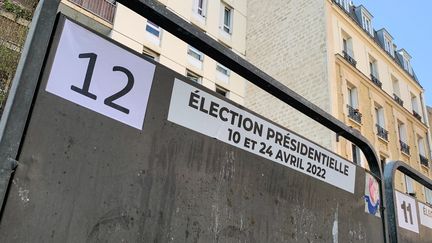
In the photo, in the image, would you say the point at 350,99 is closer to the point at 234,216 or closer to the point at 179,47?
the point at 179,47

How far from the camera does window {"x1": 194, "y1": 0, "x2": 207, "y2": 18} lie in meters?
19.4

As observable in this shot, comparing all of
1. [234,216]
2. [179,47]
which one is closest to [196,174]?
[234,216]

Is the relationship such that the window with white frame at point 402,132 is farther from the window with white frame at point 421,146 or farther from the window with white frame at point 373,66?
the window with white frame at point 373,66

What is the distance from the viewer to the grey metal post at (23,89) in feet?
3.17

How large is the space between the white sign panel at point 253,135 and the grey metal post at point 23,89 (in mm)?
479

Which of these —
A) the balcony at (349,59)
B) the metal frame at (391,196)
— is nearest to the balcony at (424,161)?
the balcony at (349,59)

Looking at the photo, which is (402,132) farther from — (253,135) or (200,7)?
(253,135)

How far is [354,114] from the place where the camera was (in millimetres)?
18188

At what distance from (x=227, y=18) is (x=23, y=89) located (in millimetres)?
21448

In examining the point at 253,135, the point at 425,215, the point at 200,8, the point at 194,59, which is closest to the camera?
the point at 253,135

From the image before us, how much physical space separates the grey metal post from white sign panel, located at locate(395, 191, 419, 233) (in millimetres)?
2221

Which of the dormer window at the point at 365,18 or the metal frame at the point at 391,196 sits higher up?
the dormer window at the point at 365,18

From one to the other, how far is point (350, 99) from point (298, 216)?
1834cm

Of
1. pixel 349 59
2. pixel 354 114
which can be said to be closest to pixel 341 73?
pixel 349 59
